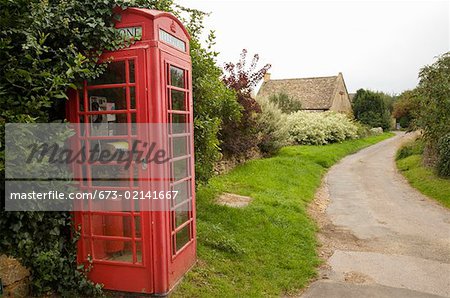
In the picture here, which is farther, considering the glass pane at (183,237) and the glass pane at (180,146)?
the glass pane at (183,237)

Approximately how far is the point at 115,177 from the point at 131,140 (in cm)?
50

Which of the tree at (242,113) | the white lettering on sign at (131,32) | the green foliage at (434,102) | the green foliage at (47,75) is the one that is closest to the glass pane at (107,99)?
the green foliage at (47,75)

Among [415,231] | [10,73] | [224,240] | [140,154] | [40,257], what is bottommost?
[415,231]

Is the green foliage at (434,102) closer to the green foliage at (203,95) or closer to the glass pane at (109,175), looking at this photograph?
the green foliage at (203,95)

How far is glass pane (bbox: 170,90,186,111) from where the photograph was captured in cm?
455

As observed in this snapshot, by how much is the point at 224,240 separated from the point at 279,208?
3.08m

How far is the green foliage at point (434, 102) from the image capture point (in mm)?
14508

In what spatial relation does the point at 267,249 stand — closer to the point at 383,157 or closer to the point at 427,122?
the point at 427,122

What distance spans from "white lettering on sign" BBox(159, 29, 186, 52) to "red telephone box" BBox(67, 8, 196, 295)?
12 mm

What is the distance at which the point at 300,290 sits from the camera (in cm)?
537

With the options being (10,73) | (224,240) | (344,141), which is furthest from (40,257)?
(344,141)

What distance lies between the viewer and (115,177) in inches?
168

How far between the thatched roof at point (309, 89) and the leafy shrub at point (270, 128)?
18.3m

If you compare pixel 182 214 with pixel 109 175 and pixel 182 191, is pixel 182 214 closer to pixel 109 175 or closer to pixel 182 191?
pixel 182 191
